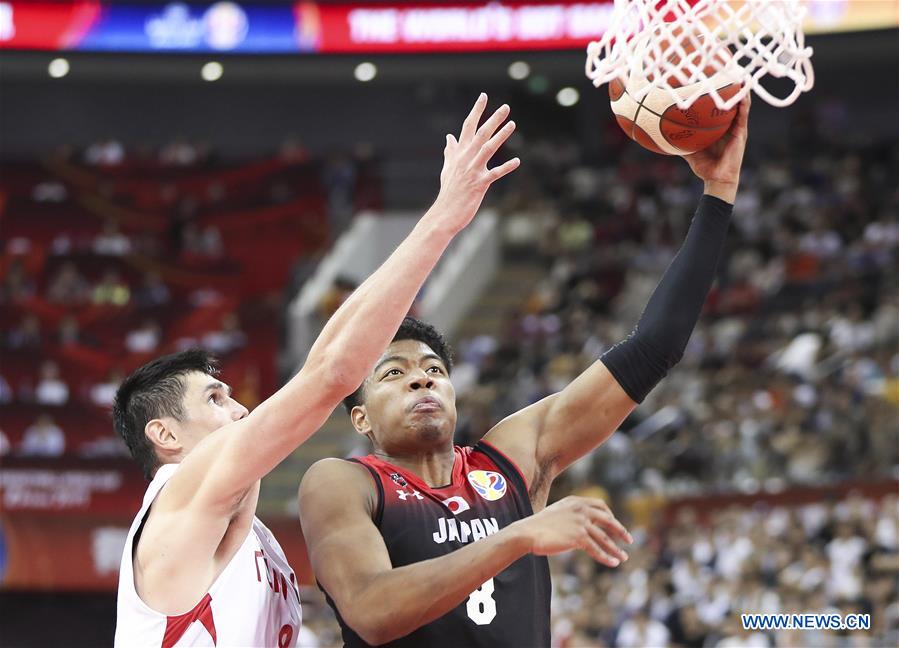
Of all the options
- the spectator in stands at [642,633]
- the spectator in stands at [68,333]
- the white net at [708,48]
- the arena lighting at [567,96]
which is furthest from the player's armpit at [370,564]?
the arena lighting at [567,96]

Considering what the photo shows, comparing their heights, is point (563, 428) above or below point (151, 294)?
below

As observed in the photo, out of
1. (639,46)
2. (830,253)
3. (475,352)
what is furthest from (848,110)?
(639,46)

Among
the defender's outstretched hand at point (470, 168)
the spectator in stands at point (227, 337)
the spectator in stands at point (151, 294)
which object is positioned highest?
the spectator in stands at point (151, 294)

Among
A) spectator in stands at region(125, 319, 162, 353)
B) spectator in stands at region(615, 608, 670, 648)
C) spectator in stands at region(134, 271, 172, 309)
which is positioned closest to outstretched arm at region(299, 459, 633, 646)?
spectator in stands at region(615, 608, 670, 648)

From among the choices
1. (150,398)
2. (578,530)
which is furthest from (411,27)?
(578,530)

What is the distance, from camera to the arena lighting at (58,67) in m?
19.2

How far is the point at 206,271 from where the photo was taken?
20109 mm

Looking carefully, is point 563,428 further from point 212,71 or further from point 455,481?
point 212,71

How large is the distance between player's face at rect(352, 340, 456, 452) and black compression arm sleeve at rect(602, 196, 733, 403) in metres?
0.52

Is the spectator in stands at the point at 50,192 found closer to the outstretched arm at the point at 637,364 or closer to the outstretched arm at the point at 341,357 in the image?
the outstretched arm at the point at 637,364

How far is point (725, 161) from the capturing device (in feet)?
13.5

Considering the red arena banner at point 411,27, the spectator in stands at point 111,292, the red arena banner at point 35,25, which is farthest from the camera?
the spectator in stands at point 111,292

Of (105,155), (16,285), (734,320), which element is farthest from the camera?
(105,155)

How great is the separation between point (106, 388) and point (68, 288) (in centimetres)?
264
